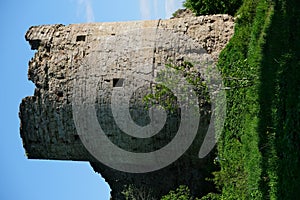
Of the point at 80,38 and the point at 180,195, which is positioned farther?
the point at 180,195

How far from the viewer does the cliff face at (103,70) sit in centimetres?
1029

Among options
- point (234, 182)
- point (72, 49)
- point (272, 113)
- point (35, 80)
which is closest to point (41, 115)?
point (35, 80)

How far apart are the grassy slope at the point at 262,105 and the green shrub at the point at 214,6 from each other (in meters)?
1.85

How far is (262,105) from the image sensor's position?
8383mm

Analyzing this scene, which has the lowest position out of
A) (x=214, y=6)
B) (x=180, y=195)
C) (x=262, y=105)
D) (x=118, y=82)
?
→ (x=180, y=195)

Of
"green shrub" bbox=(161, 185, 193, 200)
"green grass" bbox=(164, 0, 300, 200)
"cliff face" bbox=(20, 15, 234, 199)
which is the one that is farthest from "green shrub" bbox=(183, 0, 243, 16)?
"green shrub" bbox=(161, 185, 193, 200)

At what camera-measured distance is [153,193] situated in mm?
12500

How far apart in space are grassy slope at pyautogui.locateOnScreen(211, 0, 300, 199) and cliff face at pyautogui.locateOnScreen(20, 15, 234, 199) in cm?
64

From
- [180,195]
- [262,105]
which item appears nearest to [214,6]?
[180,195]

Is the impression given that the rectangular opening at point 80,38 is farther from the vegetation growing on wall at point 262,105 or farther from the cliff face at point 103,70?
the vegetation growing on wall at point 262,105

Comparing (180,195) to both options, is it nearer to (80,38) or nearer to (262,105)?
(262,105)

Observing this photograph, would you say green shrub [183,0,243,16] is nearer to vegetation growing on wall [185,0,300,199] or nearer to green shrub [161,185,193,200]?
vegetation growing on wall [185,0,300,199]

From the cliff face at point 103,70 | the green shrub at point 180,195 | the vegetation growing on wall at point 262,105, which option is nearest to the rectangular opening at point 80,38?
the cliff face at point 103,70

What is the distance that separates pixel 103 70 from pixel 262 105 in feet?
11.6
